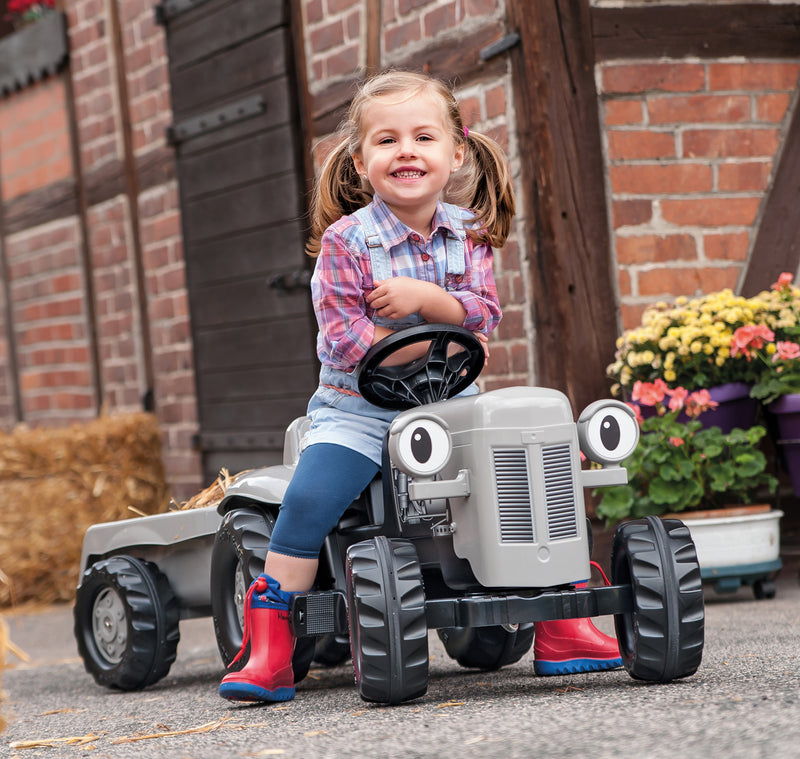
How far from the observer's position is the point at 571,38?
462cm

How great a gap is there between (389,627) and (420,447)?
360 millimetres

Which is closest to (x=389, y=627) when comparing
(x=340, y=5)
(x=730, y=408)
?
(x=730, y=408)

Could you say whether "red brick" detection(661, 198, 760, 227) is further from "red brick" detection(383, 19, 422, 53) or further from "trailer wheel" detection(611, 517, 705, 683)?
"trailer wheel" detection(611, 517, 705, 683)

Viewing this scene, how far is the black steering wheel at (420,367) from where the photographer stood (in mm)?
2801

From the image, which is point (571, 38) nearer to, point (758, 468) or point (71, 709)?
point (758, 468)

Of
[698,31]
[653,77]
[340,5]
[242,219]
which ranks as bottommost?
[242,219]

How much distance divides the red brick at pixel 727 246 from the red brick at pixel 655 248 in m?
0.06

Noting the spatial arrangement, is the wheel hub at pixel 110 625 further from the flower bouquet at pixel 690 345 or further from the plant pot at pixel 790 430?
the plant pot at pixel 790 430

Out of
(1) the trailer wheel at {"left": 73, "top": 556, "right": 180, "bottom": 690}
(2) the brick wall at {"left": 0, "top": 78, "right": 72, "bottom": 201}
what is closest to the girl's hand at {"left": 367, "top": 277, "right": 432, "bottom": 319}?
(1) the trailer wheel at {"left": 73, "top": 556, "right": 180, "bottom": 690}

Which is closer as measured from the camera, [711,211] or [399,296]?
[399,296]

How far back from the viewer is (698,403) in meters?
4.36

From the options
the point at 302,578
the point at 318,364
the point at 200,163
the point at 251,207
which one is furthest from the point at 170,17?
the point at 302,578

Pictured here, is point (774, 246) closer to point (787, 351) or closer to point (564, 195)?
point (787, 351)

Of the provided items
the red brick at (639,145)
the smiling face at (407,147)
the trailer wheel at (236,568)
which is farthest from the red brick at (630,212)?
the trailer wheel at (236,568)
